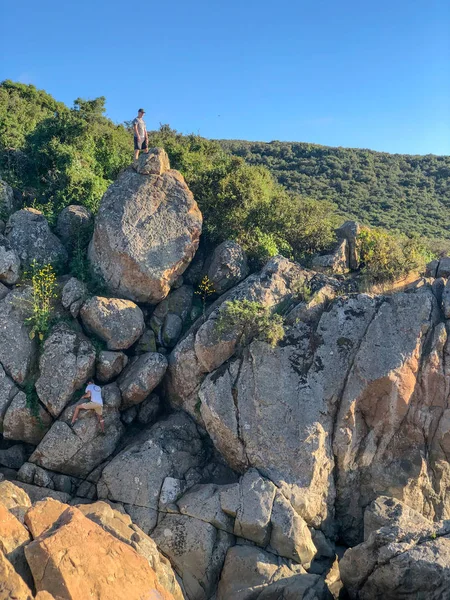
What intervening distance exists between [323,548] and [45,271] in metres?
11.1

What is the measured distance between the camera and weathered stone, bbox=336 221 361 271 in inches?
697

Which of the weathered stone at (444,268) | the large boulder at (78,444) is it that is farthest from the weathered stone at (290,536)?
the weathered stone at (444,268)

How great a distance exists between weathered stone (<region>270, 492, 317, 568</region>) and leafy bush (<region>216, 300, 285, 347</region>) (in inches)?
172

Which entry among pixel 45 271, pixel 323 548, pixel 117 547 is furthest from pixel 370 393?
pixel 45 271

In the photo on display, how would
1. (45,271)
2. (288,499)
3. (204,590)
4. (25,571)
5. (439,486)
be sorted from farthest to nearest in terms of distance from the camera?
(45,271) < (439,486) < (288,499) < (204,590) < (25,571)

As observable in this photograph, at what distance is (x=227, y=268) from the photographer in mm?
16234

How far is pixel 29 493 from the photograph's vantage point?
12.9 metres

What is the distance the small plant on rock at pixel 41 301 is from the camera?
14.5 metres

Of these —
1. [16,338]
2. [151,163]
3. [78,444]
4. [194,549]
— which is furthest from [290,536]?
[151,163]

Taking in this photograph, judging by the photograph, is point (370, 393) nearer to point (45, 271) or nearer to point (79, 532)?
point (79, 532)

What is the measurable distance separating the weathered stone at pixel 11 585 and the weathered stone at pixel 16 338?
6.54 meters

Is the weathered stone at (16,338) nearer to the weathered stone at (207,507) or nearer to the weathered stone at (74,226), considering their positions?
the weathered stone at (74,226)

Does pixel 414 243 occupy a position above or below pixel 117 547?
above

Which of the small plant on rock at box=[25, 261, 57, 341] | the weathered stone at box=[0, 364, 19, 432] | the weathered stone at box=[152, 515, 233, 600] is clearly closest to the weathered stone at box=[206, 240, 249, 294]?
the small plant on rock at box=[25, 261, 57, 341]
